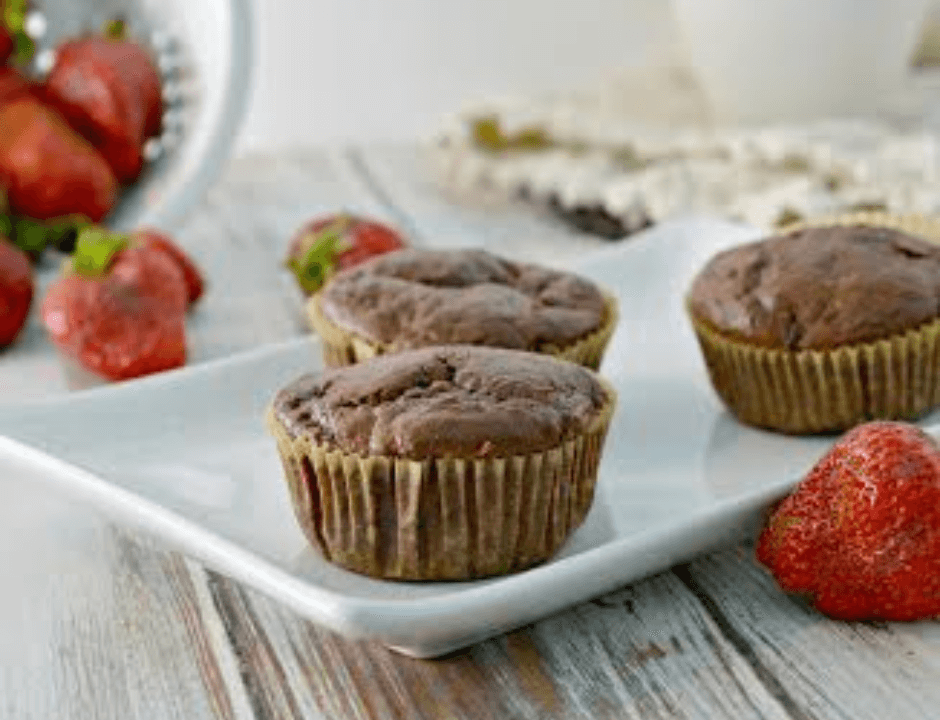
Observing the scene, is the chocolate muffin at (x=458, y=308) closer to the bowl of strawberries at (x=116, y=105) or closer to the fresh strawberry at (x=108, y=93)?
the bowl of strawberries at (x=116, y=105)

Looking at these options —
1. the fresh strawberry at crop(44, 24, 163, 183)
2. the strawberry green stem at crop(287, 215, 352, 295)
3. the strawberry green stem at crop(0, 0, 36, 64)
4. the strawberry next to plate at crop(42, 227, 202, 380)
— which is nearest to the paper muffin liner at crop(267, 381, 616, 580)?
the strawberry next to plate at crop(42, 227, 202, 380)

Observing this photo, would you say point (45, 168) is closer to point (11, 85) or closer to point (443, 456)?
point (11, 85)

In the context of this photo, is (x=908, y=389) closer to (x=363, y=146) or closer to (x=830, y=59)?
(x=830, y=59)

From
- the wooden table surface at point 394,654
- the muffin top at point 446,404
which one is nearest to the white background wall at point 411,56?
the wooden table surface at point 394,654

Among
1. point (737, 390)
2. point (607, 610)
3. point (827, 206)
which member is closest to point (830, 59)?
point (827, 206)

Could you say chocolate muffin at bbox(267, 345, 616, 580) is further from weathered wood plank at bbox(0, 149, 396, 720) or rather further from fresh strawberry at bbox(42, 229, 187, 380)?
fresh strawberry at bbox(42, 229, 187, 380)
